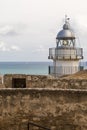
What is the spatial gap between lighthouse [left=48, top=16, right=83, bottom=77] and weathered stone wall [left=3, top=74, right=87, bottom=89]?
715 inches

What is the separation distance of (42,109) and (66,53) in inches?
923

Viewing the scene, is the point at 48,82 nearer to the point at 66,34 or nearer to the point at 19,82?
the point at 19,82

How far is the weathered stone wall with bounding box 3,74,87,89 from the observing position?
56.1 feet

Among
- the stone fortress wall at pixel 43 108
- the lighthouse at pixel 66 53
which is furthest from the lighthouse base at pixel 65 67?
the stone fortress wall at pixel 43 108

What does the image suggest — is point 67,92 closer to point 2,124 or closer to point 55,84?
point 2,124

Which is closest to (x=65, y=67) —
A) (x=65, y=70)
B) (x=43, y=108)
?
(x=65, y=70)

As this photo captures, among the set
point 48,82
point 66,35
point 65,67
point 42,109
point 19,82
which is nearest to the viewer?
point 42,109

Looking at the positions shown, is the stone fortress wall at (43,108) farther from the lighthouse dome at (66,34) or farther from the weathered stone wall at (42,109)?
the lighthouse dome at (66,34)

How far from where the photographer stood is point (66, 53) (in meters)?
36.2

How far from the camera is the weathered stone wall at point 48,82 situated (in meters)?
17.1

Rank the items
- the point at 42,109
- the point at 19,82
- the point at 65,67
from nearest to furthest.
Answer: the point at 42,109
the point at 19,82
the point at 65,67

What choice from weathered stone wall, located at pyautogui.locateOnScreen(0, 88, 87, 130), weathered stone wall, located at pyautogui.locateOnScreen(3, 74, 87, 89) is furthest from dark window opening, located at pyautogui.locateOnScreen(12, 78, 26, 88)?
weathered stone wall, located at pyautogui.locateOnScreen(0, 88, 87, 130)

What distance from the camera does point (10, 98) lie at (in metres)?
12.9

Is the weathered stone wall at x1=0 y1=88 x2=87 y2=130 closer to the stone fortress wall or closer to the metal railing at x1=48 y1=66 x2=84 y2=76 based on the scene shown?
the stone fortress wall
